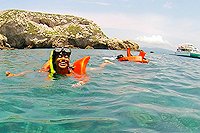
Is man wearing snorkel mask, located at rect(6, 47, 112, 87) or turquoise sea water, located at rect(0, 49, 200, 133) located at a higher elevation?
man wearing snorkel mask, located at rect(6, 47, 112, 87)

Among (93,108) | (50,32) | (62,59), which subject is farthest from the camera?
(50,32)

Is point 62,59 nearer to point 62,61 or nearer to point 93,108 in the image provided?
point 62,61

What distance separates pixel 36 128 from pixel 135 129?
1.75m

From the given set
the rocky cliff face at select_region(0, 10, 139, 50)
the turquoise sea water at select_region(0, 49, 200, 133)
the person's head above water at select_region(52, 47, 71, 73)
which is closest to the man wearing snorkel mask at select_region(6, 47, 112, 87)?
the person's head above water at select_region(52, 47, 71, 73)

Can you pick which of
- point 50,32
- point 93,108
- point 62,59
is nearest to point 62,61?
point 62,59

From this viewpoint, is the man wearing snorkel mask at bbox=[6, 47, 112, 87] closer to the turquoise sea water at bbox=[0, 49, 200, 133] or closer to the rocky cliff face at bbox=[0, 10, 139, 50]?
the turquoise sea water at bbox=[0, 49, 200, 133]

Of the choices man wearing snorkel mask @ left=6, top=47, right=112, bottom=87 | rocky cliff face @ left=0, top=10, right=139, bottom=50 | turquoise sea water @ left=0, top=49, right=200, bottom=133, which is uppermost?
rocky cliff face @ left=0, top=10, right=139, bottom=50

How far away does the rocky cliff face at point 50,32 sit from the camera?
61062mm

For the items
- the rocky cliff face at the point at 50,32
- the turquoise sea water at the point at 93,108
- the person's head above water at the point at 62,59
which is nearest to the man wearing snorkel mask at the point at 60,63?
the person's head above water at the point at 62,59

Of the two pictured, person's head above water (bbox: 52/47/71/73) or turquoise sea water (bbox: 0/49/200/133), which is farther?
person's head above water (bbox: 52/47/71/73)

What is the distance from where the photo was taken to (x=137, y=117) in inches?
224

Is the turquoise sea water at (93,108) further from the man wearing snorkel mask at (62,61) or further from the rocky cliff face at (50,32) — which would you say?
the rocky cliff face at (50,32)

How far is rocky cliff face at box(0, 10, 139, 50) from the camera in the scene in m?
61.1

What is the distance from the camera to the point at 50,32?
6712 centimetres
